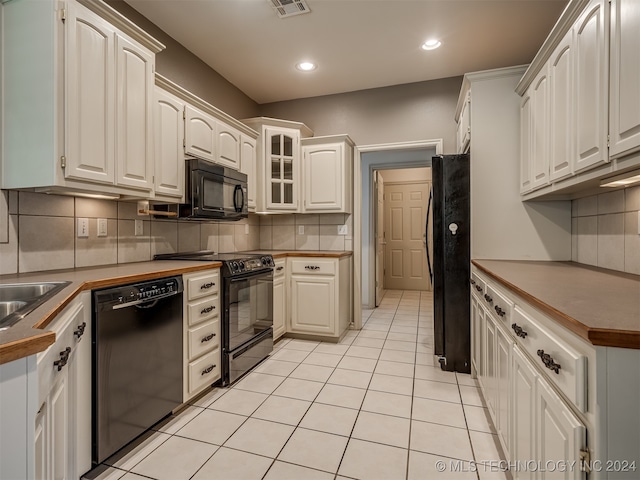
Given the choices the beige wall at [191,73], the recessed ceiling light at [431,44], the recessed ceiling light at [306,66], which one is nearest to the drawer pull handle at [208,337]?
the beige wall at [191,73]

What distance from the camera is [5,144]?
1638 mm

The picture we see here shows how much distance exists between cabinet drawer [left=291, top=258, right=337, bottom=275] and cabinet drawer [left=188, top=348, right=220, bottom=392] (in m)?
1.25

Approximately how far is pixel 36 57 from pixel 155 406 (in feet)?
5.99

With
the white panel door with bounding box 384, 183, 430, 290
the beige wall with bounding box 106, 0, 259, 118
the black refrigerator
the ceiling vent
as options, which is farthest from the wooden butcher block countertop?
the white panel door with bounding box 384, 183, 430, 290

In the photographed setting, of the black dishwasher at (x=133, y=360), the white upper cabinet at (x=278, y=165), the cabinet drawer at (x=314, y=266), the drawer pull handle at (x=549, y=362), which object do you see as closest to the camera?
the drawer pull handle at (x=549, y=362)

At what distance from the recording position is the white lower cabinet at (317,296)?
3279 mm

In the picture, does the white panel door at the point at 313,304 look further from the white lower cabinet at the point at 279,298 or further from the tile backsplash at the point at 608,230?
the tile backsplash at the point at 608,230

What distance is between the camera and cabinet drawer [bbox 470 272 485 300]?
6.84 feet

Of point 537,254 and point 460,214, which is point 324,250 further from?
point 537,254

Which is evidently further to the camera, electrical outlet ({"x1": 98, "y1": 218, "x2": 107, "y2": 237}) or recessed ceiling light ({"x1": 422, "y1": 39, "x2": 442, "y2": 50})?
recessed ceiling light ({"x1": 422, "y1": 39, "x2": 442, "y2": 50})

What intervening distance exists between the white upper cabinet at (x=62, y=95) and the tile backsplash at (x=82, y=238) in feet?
0.66

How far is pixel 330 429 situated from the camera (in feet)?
6.04

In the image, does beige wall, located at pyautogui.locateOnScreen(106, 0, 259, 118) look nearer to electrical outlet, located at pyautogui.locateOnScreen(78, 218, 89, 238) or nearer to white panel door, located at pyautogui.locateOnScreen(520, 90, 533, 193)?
electrical outlet, located at pyautogui.locateOnScreen(78, 218, 89, 238)

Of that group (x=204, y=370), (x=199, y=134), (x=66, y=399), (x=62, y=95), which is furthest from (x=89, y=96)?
(x=204, y=370)
